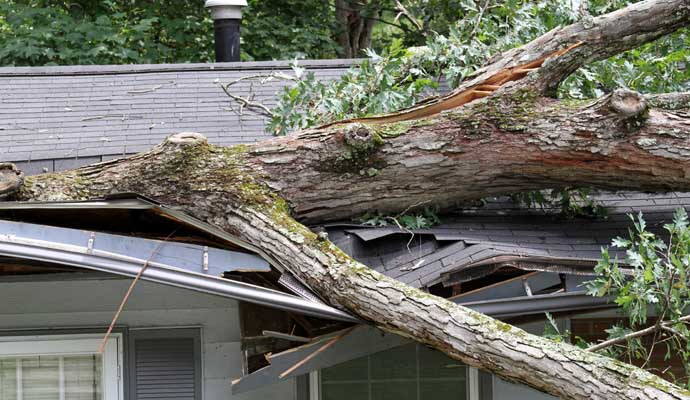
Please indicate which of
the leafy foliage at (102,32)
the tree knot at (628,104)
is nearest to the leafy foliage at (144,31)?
the leafy foliage at (102,32)

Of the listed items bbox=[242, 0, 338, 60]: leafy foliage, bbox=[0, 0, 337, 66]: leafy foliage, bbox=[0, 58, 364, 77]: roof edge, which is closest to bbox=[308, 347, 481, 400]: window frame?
bbox=[0, 58, 364, 77]: roof edge

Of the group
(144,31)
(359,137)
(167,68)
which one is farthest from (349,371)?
(144,31)

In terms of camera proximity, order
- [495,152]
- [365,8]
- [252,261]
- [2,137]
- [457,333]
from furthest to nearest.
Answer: [365,8], [2,137], [495,152], [252,261], [457,333]

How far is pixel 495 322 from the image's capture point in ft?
15.2

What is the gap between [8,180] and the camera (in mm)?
5133

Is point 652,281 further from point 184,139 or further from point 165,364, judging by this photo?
point 165,364

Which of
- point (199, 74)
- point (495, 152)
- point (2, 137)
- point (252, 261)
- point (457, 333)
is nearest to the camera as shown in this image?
point (457, 333)

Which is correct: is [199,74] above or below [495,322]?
above

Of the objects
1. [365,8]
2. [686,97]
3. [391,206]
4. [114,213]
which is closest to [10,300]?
[114,213]

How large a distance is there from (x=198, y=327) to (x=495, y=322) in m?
2.00

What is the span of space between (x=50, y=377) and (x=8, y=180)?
1386mm

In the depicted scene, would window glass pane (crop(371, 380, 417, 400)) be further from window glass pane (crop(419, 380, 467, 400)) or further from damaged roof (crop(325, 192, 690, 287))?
damaged roof (crop(325, 192, 690, 287))

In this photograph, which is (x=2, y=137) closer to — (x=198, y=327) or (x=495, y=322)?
(x=198, y=327)

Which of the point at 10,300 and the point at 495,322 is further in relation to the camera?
the point at 10,300
